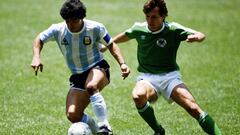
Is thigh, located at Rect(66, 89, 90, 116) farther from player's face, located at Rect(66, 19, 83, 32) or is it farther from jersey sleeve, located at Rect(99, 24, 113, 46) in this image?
player's face, located at Rect(66, 19, 83, 32)

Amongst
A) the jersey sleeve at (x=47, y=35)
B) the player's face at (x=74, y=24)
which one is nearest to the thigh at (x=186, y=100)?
the player's face at (x=74, y=24)

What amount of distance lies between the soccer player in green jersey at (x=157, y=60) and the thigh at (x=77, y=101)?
24.1 inches

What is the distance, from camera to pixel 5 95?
32.9 ft

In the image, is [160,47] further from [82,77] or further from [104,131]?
[104,131]

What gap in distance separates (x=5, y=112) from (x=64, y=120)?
981 millimetres

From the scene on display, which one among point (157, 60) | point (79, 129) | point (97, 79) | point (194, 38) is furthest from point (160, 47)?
point (79, 129)

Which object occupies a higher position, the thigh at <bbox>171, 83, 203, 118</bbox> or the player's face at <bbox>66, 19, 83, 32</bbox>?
the player's face at <bbox>66, 19, 83, 32</bbox>

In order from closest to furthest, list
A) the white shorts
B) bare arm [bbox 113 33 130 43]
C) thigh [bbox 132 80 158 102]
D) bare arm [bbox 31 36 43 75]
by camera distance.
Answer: bare arm [bbox 31 36 43 75], thigh [bbox 132 80 158 102], the white shorts, bare arm [bbox 113 33 130 43]

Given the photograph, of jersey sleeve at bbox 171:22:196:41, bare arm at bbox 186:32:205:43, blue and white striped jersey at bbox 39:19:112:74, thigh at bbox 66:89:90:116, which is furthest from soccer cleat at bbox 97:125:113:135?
jersey sleeve at bbox 171:22:196:41

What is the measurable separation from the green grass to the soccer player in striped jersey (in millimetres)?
883

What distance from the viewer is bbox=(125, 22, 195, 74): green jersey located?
284 inches

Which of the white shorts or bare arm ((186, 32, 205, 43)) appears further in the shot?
the white shorts

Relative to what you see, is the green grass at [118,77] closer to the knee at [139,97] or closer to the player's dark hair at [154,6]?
the knee at [139,97]

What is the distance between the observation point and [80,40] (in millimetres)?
7066
